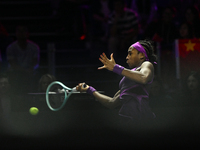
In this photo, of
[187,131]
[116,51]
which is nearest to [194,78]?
[116,51]

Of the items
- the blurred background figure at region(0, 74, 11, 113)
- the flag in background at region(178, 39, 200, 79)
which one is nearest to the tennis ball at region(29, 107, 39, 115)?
the blurred background figure at region(0, 74, 11, 113)

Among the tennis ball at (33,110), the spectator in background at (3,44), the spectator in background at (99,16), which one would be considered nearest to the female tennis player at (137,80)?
the tennis ball at (33,110)

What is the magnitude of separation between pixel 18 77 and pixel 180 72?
300cm

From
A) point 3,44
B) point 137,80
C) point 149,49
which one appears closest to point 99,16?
point 3,44

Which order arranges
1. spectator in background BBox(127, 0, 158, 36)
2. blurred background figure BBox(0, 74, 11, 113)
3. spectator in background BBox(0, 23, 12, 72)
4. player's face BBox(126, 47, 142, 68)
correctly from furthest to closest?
spectator in background BBox(127, 0, 158, 36) < spectator in background BBox(0, 23, 12, 72) < blurred background figure BBox(0, 74, 11, 113) < player's face BBox(126, 47, 142, 68)

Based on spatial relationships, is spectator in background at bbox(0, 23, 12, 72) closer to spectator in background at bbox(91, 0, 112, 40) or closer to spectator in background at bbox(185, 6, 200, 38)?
spectator in background at bbox(91, 0, 112, 40)

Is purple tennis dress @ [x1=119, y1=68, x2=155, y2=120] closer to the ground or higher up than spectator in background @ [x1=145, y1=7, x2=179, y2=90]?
closer to the ground

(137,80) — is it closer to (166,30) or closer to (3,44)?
(166,30)

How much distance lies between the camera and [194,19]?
7781 mm

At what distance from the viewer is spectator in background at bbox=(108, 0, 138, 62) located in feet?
25.2

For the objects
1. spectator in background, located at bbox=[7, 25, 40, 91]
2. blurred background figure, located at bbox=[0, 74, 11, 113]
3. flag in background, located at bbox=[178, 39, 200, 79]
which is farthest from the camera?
spectator in background, located at bbox=[7, 25, 40, 91]

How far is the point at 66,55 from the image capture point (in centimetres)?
841

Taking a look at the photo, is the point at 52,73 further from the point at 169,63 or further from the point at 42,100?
the point at 169,63

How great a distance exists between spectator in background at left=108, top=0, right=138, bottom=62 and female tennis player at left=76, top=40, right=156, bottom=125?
3555 mm
